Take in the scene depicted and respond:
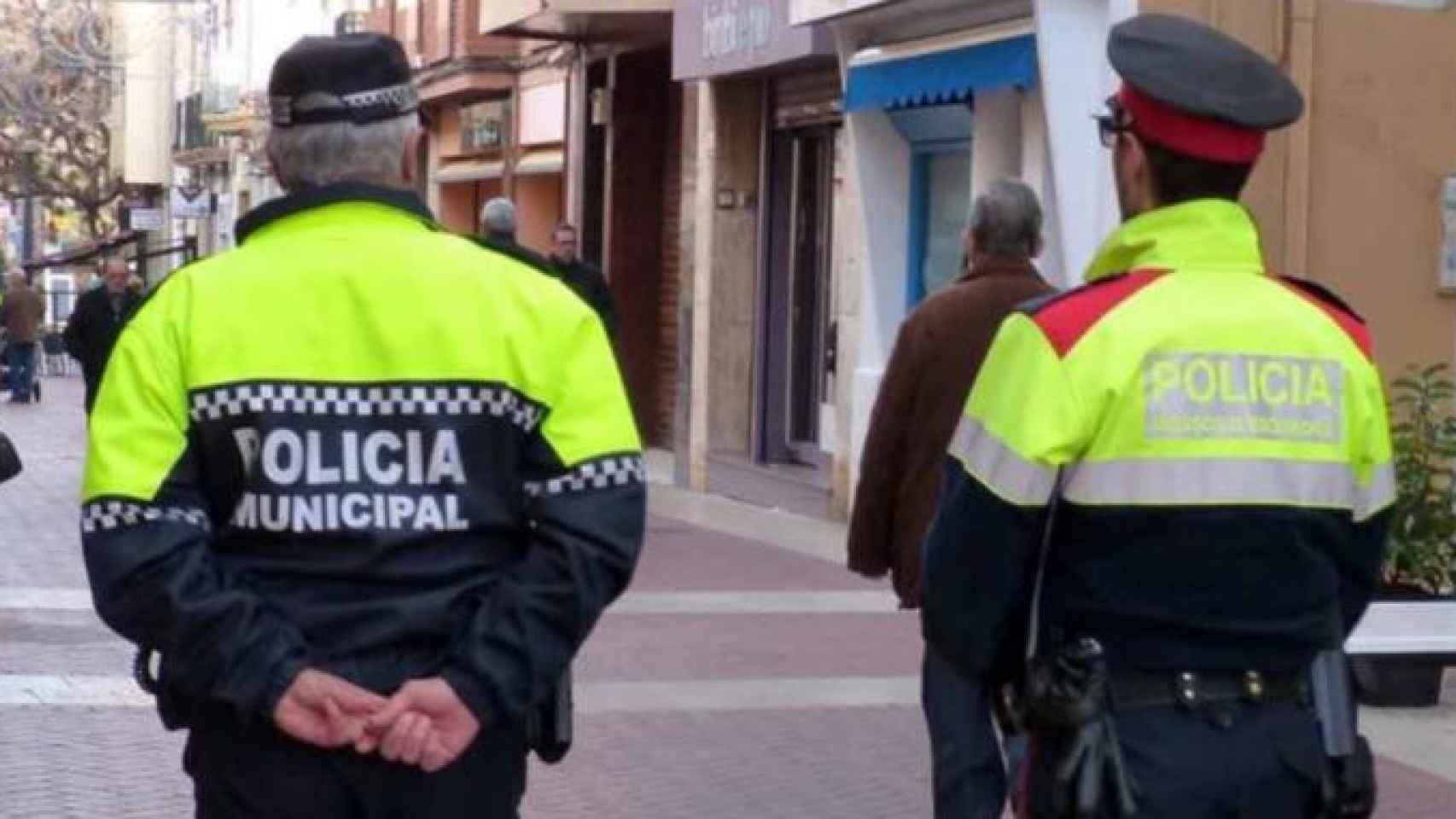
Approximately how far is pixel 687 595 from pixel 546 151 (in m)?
15.5

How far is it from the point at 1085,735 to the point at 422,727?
905 mm

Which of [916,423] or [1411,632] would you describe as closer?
[916,423]

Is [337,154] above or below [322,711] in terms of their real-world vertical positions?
above

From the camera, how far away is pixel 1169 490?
4.21 meters

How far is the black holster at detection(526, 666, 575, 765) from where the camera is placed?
4.23 meters

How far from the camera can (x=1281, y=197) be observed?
1520 cm

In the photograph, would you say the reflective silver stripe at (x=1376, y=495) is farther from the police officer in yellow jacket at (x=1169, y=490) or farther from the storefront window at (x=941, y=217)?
the storefront window at (x=941, y=217)

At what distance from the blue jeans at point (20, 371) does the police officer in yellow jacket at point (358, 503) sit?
35051 millimetres

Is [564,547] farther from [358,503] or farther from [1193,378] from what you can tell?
[1193,378]

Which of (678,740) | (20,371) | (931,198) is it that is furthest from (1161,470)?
(20,371)

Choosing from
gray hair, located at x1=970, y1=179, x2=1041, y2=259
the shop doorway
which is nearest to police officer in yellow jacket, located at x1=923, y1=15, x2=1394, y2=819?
gray hair, located at x1=970, y1=179, x2=1041, y2=259

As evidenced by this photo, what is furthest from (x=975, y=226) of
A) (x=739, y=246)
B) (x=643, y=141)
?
(x=643, y=141)

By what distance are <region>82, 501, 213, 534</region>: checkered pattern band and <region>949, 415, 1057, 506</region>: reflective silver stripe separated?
→ 1073 millimetres

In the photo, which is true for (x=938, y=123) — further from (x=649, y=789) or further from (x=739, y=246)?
(x=649, y=789)
